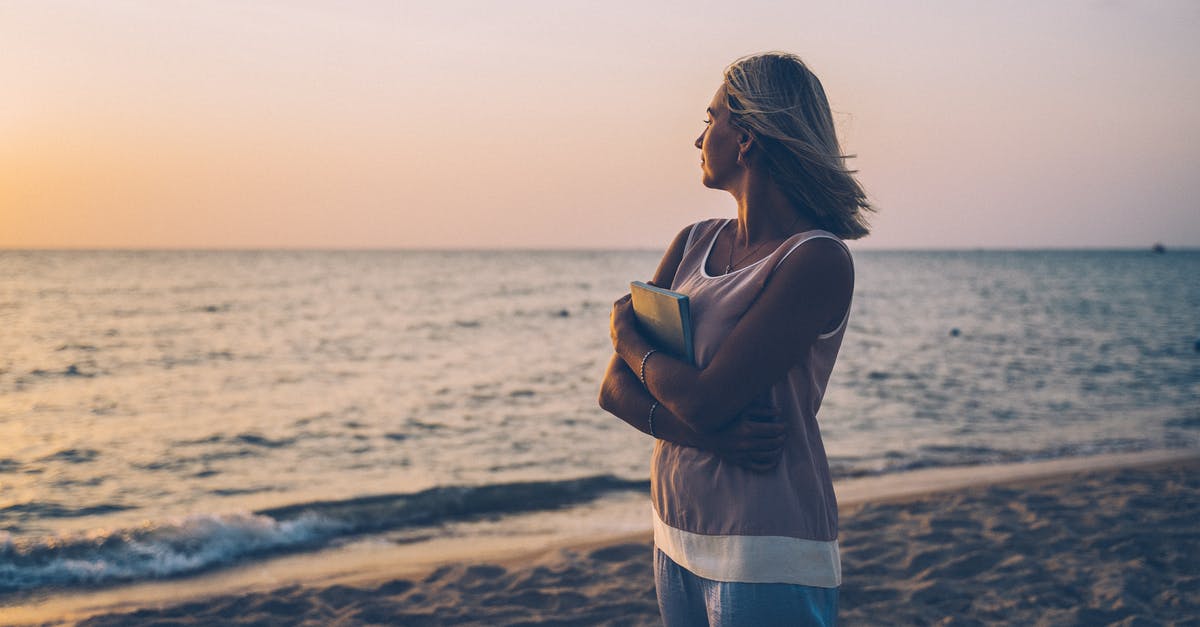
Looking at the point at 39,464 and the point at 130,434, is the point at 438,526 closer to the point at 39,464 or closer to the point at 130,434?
the point at 39,464

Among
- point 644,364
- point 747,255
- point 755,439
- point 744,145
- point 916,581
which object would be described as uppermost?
point 744,145

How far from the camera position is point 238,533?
22.7 feet

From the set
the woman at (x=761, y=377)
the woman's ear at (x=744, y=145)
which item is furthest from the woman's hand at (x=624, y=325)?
the woman's ear at (x=744, y=145)

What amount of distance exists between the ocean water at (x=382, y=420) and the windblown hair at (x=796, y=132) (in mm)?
6144

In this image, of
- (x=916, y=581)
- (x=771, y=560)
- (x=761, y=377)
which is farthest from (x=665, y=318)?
(x=916, y=581)

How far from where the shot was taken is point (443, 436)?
10922mm

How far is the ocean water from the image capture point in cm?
748

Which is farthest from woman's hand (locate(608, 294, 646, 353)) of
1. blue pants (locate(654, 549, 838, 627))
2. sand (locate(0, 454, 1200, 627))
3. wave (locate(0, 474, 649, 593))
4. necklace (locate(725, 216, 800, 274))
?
wave (locate(0, 474, 649, 593))

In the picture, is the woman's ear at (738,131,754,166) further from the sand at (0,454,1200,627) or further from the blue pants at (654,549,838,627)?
the sand at (0,454,1200,627)

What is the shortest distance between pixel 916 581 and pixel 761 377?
4.27 m

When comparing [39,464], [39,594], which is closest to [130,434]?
[39,464]

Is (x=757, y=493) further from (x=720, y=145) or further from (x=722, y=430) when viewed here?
(x=720, y=145)

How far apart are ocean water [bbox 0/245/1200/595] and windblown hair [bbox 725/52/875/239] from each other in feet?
20.2

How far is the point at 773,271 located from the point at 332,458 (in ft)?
29.9
